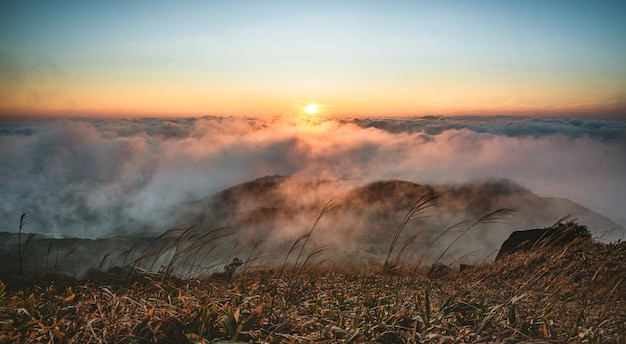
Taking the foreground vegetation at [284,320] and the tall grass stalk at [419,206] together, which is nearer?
the foreground vegetation at [284,320]

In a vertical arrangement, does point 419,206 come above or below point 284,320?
above

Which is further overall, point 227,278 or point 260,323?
point 227,278

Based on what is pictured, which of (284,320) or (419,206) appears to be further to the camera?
(419,206)

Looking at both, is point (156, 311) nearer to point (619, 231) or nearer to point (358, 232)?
point (619, 231)

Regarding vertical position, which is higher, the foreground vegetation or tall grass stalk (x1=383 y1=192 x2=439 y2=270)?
tall grass stalk (x1=383 y1=192 x2=439 y2=270)

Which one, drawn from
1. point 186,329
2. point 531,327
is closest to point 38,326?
point 186,329

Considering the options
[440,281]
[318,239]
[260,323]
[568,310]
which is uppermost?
[260,323]

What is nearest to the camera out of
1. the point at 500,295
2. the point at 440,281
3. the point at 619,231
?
the point at 500,295

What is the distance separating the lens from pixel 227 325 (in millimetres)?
3727

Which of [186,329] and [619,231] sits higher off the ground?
[186,329]

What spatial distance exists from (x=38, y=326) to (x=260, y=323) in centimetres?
199

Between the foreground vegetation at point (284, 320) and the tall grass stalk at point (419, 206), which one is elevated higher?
the tall grass stalk at point (419, 206)

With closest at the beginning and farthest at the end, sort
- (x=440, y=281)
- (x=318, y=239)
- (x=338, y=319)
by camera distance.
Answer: (x=338, y=319) < (x=440, y=281) < (x=318, y=239)

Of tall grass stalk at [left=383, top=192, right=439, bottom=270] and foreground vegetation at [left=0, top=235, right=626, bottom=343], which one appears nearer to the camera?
foreground vegetation at [left=0, top=235, right=626, bottom=343]
